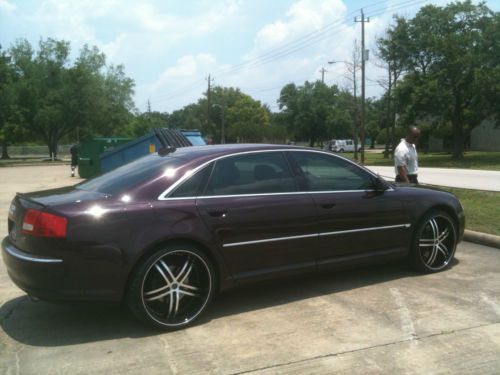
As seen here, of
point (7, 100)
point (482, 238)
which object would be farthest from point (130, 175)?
point (7, 100)

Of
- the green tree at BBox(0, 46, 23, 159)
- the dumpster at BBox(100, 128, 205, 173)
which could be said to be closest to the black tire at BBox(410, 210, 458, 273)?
the dumpster at BBox(100, 128, 205, 173)

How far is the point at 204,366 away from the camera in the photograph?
140 inches

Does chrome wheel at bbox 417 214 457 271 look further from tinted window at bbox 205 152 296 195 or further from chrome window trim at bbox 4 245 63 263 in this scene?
chrome window trim at bbox 4 245 63 263

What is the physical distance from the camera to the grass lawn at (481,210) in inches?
303

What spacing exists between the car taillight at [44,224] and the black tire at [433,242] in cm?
369

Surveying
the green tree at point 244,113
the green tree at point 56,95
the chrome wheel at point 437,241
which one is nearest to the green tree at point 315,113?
the green tree at point 244,113

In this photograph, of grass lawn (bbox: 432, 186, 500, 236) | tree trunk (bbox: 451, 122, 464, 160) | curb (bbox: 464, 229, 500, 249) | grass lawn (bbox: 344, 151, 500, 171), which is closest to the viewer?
curb (bbox: 464, 229, 500, 249)

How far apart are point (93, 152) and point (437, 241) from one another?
1621cm

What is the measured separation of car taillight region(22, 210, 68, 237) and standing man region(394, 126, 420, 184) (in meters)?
5.13

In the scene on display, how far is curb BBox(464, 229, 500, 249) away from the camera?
697 centimetres

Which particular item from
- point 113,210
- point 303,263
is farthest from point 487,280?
point 113,210

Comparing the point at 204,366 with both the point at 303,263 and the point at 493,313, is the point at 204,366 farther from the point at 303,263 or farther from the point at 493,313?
the point at 493,313

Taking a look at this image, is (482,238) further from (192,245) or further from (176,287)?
(176,287)

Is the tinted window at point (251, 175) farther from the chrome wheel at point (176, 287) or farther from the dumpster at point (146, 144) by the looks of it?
the dumpster at point (146, 144)
